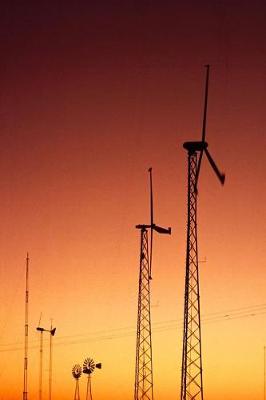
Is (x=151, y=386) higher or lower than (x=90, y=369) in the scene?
lower

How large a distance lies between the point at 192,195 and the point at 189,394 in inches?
554

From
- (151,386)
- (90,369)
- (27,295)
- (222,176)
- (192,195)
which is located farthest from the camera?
(90,369)

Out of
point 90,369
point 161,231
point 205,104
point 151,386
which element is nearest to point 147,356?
point 151,386

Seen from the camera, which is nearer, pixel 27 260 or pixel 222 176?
pixel 222 176

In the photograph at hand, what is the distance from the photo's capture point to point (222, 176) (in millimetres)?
75812

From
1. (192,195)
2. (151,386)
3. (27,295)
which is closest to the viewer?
(192,195)

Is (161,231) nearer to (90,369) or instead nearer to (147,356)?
(147,356)

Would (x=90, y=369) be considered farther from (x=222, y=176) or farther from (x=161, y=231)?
(x=222, y=176)

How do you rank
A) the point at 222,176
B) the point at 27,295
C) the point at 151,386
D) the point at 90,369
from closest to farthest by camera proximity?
the point at 222,176
the point at 151,386
the point at 27,295
the point at 90,369

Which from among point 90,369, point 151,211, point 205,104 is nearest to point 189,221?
point 205,104

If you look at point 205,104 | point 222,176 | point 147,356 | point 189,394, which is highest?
point 205,104

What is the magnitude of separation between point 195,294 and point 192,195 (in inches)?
278

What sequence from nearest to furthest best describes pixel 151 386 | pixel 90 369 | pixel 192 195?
pixel 192 195 → pixel 151 386 → pixel 90 369

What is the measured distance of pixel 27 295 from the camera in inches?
4363
